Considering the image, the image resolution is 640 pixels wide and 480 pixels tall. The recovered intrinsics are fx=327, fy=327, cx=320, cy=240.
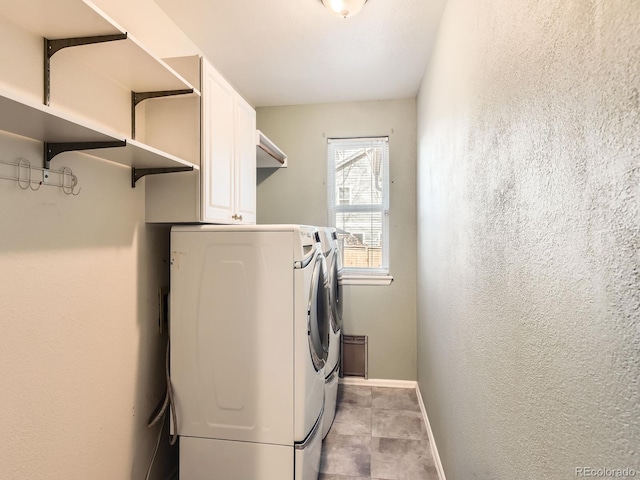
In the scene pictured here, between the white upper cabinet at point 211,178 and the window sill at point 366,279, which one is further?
the window sill at point 366,279

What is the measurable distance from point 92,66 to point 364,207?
2.31 m

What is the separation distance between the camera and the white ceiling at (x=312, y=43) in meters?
1.80

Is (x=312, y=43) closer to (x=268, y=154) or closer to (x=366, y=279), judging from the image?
(x=268, y=154)

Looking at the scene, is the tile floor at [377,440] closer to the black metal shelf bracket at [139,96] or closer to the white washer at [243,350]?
the white washer at [243,350]

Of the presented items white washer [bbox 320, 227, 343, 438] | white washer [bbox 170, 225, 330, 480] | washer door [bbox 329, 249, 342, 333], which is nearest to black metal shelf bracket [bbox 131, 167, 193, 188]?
white washer [bbox 170, 225, 330, 480]

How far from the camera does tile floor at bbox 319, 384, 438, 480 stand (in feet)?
6.41

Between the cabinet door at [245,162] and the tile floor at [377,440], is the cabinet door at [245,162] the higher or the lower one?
the higher one

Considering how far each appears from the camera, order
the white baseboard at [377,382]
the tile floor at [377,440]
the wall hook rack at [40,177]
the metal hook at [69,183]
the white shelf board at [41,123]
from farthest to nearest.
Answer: the white baseboard at [377,382] → the tile floor at [377,440] → the metal hook at [69,183] → the wall hook rack at [40,177] → the white shelf board at [41,123]

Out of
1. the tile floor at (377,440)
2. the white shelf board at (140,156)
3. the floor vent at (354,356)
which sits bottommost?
the tile floor at (377,440)

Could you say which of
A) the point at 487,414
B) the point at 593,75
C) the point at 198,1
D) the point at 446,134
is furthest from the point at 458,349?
the point at 198,1

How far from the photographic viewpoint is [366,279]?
3080 mm

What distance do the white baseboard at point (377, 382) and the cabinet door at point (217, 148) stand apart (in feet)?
6.65

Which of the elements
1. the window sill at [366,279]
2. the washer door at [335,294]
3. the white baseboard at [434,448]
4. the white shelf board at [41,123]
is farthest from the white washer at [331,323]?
the white shelf board at [41,123]

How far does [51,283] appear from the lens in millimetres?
1171
